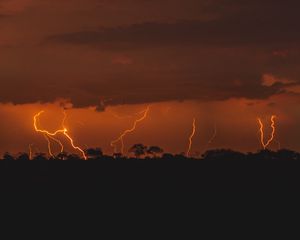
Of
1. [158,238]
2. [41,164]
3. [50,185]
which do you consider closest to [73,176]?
[50,185]

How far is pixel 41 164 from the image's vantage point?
70938 millimetres

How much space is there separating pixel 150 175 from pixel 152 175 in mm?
166

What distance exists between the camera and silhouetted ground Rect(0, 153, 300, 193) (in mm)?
57500

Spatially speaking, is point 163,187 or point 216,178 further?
point 216,178

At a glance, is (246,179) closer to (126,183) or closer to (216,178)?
(216,178)

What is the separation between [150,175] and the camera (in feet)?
206

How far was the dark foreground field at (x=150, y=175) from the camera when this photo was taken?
189 ft

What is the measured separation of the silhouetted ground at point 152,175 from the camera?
57.5 metres

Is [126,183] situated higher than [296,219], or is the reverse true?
[126,183]

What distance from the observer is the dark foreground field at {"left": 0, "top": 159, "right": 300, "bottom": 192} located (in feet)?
189

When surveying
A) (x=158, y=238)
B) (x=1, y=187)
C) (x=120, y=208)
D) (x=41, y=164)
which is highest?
(x=41, y=164)

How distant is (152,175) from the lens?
62750 mm

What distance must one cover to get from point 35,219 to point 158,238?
7041 millimetres

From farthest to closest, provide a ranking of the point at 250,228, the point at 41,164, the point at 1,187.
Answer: the point at 41,164 → the point at 1,187 → the point at 250,228
